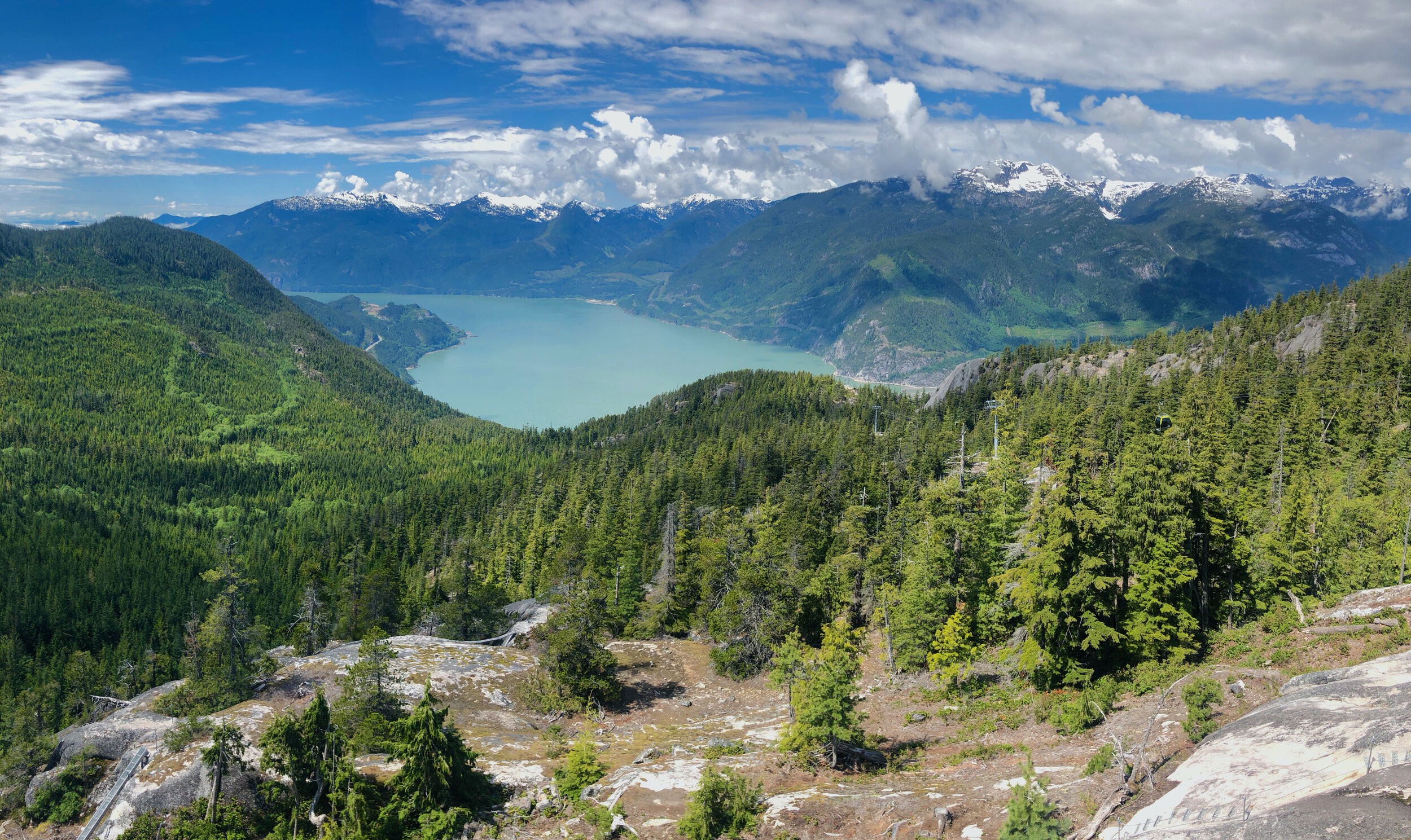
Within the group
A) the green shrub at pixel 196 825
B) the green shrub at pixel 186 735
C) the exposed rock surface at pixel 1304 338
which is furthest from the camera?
the exposed rock surface at pixel 1304 338

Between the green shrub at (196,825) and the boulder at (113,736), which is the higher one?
the boulder at (113,736)

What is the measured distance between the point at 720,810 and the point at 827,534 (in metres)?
41.4

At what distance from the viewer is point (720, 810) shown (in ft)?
73.3

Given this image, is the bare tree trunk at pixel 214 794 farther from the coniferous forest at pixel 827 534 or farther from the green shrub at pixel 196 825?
the coniferous forest at pixel 827 534

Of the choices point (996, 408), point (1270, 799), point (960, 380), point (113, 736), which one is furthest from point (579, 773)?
point (960, 380)

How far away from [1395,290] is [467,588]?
470 feet

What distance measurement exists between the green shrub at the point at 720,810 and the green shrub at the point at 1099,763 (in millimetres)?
10062

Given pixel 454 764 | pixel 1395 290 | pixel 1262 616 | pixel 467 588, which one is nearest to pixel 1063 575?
pixel 1262 616

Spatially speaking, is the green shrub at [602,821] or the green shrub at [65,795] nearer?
the green shrub at [602,821]

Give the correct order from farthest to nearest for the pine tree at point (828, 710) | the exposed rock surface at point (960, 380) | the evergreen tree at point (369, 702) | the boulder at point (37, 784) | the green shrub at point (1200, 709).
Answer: the exposed rock surface at point (960, 380) < the evergreen tree at point (369, 702) < the boulder at point (37, 784) < the pine tree at point (828, 710) < the green shrub at point (1200, 709)

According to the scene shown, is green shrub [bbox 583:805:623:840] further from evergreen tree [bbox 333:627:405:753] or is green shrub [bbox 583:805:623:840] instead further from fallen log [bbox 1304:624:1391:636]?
fallen log [bbox 1304:624:1391:636]

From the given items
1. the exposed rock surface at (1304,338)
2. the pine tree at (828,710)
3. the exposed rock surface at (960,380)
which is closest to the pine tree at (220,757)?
the pine tree at (828,710)

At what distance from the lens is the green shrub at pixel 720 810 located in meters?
21.8

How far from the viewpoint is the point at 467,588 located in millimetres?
70562
